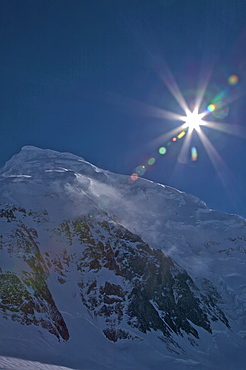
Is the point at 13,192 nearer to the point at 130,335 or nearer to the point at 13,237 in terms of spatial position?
the point at 13,237

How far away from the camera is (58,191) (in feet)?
273

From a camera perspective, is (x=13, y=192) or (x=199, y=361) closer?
(x=199, y=361)

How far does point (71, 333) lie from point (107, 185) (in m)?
73.0

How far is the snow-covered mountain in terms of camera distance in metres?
50.3

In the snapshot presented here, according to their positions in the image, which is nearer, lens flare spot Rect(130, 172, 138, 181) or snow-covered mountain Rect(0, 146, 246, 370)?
snow-covered mountain Rect(0, 146, 246, 370)

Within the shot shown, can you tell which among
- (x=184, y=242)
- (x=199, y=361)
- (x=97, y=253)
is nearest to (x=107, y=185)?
(x=184, y=242)

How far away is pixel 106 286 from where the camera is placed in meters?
63.3

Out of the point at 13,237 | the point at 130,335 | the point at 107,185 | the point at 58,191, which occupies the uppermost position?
the point at 107,185

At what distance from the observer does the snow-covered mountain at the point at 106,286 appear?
50281 millimetres

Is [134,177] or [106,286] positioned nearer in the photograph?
[106,286]

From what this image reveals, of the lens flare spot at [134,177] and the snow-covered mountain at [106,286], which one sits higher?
the lens flare spot at [134,177]

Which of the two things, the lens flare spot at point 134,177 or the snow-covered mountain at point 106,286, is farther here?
the lens flare spot at point 134,177

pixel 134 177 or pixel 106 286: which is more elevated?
pixel 134 177

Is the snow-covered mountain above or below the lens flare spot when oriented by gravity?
below
